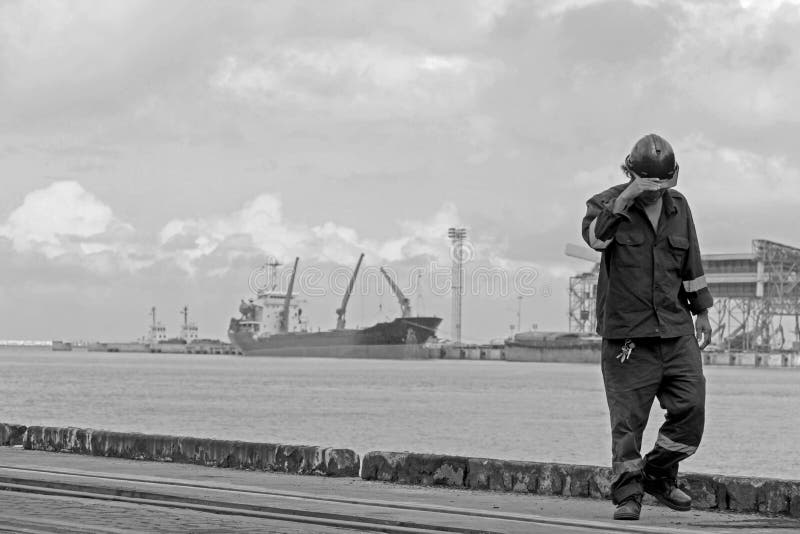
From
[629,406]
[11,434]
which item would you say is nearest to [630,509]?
[629,406]

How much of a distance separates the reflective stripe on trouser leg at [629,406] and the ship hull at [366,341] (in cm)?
17816

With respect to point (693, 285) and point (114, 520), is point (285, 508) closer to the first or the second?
point (114, 520)

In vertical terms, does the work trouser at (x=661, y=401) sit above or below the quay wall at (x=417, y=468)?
above

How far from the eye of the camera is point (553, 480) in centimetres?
750

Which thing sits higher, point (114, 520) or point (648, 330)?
point (648, 330)

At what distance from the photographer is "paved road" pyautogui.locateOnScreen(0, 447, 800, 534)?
584 centimetres

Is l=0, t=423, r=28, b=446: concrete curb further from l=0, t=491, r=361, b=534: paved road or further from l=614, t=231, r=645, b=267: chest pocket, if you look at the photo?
l=614, t=231, r=645, b=267: chest pocket

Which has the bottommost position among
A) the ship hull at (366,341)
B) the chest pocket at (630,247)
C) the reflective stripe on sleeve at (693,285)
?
the reflective stripe on sleeve at (693,285)

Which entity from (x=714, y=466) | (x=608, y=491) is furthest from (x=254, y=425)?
(x=608, y=491)

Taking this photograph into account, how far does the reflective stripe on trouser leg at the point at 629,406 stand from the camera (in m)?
6.30

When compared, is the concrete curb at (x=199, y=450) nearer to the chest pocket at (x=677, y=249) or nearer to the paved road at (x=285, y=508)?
the paved road at (x=285, y=508)

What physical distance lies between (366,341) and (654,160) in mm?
179316

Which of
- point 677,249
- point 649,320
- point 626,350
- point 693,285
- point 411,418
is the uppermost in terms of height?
point 677,249

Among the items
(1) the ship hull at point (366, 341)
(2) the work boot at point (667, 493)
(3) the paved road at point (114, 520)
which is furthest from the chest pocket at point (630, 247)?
(1) the ship hull at point (366, 341)
